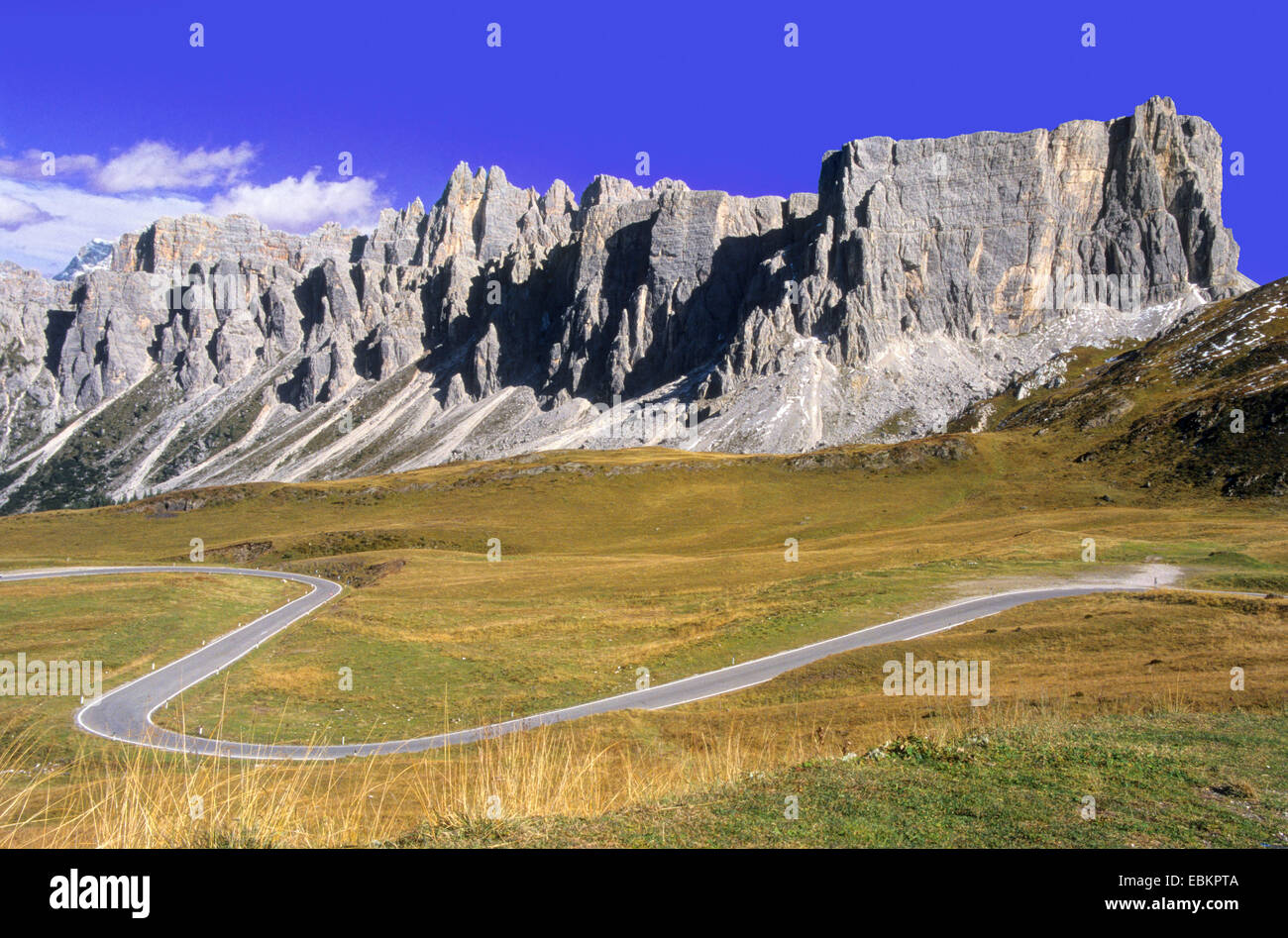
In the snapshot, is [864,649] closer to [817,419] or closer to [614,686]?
[614,686]

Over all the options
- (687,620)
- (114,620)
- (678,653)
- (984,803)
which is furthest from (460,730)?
(114,620)

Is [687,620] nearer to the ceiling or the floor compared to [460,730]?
nearer to the ceiling

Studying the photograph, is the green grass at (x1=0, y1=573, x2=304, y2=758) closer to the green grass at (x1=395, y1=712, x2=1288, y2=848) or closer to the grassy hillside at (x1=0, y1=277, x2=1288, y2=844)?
the grassy hillside at (x1=0, y1=277, x2=1288, y2=844)

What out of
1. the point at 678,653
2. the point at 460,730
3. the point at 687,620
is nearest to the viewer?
the point at 460,730

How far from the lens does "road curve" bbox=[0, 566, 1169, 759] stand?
23.6 m

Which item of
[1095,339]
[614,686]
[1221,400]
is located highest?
[1095,339]

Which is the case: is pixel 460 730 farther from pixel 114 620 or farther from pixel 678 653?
pixel 114 620

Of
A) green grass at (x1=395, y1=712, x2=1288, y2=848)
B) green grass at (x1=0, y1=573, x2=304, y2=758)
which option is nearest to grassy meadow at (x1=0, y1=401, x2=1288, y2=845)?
green grass at (x1=395, y1=712, x2=1288, y2=848)

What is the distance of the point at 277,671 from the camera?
33688 millimetres

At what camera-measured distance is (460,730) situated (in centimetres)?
2597

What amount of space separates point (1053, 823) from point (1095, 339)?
21700cm

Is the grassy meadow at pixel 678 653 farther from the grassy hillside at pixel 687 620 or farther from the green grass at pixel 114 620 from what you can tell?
the green grass at pixel 114 620

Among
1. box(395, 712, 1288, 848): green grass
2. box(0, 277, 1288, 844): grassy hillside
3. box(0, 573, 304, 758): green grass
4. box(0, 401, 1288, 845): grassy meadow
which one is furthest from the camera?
box(0, 573, 304, 758): green grass
